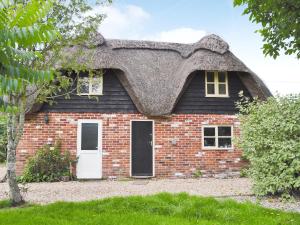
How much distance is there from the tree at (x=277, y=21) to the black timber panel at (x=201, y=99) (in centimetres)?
450

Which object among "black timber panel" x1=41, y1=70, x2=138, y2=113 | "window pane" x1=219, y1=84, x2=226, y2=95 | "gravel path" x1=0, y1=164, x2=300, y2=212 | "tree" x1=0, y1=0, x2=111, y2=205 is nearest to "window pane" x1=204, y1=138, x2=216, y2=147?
"gravel path" x1=0, y1=164, x2=300, y2=212

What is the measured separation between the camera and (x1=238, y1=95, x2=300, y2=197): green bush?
328 inches

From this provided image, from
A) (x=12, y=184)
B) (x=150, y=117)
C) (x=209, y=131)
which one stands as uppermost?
(x=150, y=117)

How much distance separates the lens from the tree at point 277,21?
8.77m

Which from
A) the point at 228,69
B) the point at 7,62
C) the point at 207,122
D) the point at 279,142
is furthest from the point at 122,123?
the point at 7,62

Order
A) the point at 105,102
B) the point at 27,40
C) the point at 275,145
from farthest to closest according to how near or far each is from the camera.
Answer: the point at 105,102 < the point at 275,145 < the point at 27,40

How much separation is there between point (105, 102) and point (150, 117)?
1.82m

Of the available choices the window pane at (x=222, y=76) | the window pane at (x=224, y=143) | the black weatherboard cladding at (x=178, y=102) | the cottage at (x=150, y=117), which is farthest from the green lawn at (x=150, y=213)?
the window pane at (x=222, y=76)

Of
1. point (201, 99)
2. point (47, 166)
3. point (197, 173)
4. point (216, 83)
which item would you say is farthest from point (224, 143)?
point (47, 166)

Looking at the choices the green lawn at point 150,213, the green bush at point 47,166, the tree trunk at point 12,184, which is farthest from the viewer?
the green bush at point 47,166

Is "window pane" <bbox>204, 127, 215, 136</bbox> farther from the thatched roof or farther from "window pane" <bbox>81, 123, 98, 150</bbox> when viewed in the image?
"window pane" <bbox>81, 123, 98, 150</bbox>

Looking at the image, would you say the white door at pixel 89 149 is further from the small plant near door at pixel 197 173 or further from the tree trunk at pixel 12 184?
the tree trunk at pixel 12 184

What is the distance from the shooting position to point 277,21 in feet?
29.9

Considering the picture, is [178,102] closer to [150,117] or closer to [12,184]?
[150,117]
